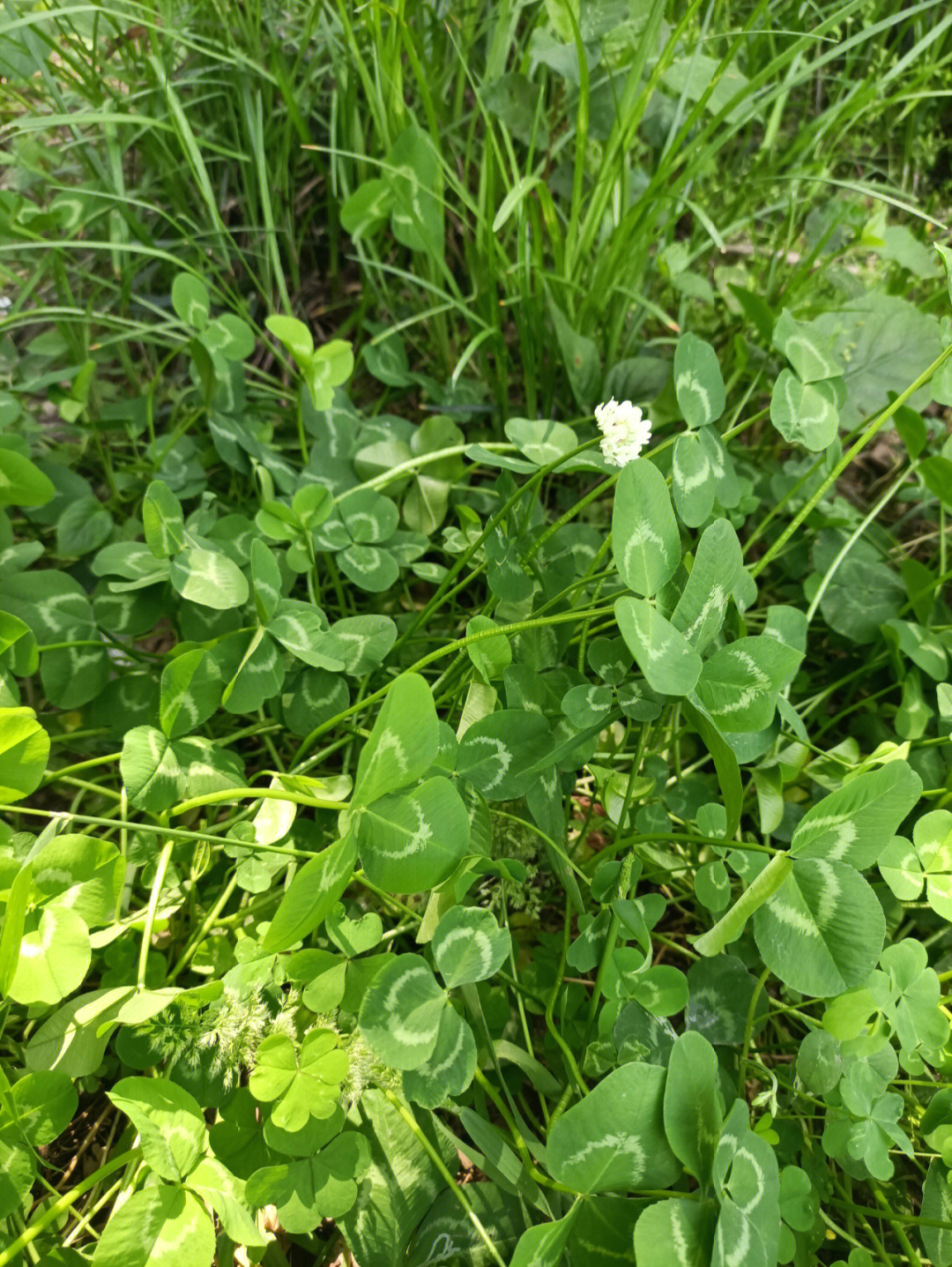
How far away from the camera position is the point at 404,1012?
2.37ft

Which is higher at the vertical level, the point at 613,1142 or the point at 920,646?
the point at 920,646

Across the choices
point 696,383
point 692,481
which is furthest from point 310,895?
point 696,383

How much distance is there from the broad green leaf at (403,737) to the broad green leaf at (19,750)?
0.33m

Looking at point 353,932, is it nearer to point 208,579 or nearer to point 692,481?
point 208,579

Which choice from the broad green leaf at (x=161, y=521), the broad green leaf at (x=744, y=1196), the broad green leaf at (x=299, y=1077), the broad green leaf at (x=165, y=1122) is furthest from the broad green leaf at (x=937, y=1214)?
the broad green leaf at (x=161, y=521)

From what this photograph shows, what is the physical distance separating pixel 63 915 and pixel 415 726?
0.37 m

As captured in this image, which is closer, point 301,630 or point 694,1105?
point 694,1105

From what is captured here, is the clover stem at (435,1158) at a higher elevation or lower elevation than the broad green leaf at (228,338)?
lower

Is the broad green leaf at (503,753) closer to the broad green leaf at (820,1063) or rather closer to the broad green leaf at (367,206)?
the broad green leaf at (820,1063)

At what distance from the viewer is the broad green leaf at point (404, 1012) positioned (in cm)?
70

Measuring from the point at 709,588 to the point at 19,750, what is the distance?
65 cm

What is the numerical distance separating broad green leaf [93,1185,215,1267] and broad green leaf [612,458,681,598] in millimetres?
647

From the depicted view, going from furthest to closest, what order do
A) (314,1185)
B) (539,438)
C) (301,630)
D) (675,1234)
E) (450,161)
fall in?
(450,161) < (539,438) < (301,630) < (314,1185) < (675,1234)

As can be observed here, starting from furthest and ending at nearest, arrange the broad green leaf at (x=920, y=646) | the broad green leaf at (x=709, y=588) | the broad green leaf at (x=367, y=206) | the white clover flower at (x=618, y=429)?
1. the broad green leaf at (x=367, y=206)
2. the broad green leaf at (x=920, y=646)
3. the white clover flower at (x=618, y=429)
4. the broad green leaf at (x=709, y=588)
